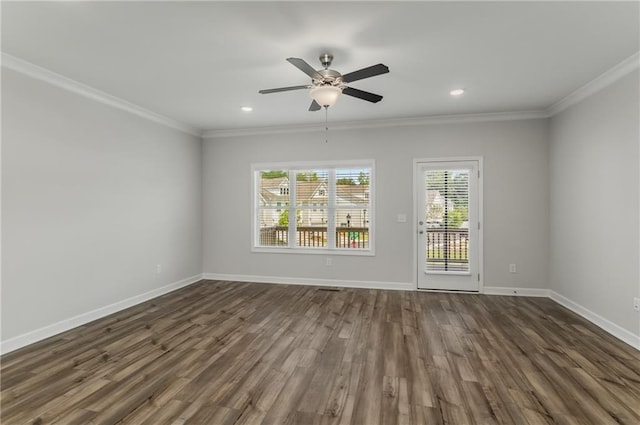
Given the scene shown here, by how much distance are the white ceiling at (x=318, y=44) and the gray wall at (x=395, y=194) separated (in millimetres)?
938

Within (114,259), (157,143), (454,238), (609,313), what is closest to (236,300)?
(114,259)

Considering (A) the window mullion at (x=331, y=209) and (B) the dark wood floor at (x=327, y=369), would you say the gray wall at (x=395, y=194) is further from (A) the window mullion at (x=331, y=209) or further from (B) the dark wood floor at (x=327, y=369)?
(B) the dark wood floor at (x=327, y=369)

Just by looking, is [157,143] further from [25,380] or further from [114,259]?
A: [25,380]

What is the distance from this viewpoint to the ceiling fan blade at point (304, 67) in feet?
7.58

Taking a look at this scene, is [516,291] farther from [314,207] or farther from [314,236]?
[314,207]

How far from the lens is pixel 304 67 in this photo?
245 centimetres

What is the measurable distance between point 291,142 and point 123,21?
133 inches

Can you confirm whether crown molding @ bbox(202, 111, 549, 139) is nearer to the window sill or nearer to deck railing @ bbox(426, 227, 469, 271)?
deck railing @ bbox(426, 227, 469, 271)

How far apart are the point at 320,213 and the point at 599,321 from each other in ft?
12.9

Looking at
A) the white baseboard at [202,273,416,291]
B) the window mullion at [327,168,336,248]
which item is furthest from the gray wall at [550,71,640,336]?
the window mullion at [327,168,336,248]

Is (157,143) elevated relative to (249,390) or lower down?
elevated

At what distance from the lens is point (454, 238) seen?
16.2ft

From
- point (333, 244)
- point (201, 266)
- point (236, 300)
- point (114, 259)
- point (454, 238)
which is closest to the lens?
point (114, 259)

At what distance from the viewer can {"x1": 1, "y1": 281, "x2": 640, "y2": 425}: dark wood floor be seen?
6.70ft
